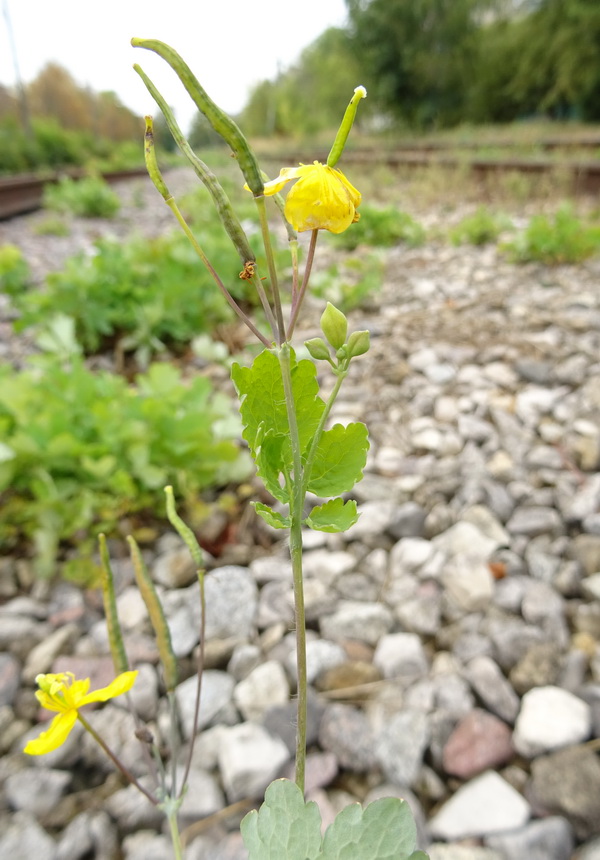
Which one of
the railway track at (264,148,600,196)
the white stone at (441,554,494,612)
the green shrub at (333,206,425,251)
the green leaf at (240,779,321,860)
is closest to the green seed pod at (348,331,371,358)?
the green leaf at (240,779,321,860)

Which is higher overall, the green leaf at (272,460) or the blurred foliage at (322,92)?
the blurred foliage at (322,92)

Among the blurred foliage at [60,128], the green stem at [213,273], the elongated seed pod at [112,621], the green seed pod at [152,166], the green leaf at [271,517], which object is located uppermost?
the blurred foliage at [60,128]

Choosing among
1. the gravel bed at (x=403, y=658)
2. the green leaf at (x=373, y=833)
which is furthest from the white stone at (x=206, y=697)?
the green leaf at (x=373, y=833)

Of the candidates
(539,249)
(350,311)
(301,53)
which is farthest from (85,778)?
(301,53)

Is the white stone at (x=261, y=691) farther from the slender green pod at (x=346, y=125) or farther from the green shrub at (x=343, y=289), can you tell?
the green shrub at (x=343, y=289)

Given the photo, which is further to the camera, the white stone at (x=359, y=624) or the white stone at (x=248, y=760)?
the white stone at (x=359, y=624)

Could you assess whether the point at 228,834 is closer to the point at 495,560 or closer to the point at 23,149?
the point at 495,560

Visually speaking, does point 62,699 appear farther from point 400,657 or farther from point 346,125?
point 400,657
